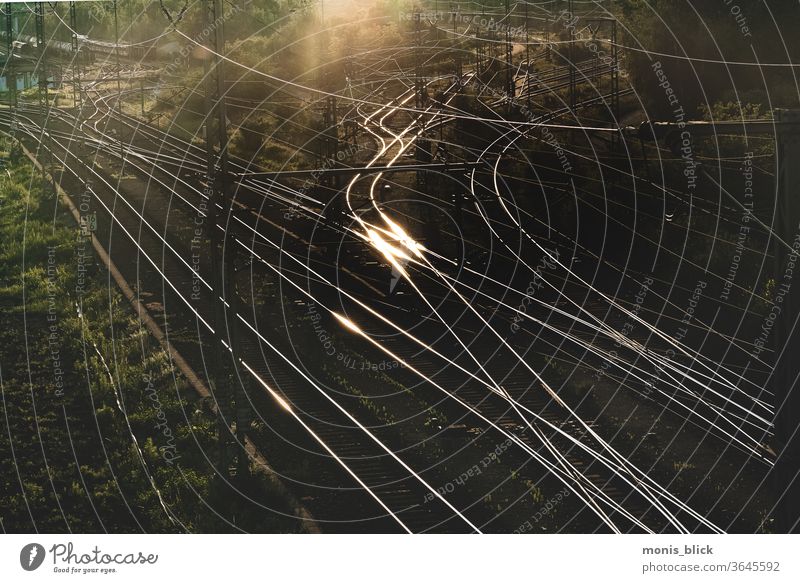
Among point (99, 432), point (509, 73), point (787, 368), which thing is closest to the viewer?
point (787, 368)

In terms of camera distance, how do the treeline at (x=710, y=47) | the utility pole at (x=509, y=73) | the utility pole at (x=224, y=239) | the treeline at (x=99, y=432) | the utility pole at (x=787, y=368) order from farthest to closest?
the utility pole at (x=509, y=73), the treeline at (x=710, y=47), the utility pole at (x=224, y=239), the treeline at (x=99, y=432), the utility pole at (x=787, y=368)

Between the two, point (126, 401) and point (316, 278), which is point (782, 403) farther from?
point (316, 278)

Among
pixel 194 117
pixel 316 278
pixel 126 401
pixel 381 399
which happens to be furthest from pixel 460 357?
pixel 194 117

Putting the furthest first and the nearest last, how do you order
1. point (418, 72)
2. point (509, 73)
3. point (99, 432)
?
point (509, 73) → point (418, 72) → point (99, 432)

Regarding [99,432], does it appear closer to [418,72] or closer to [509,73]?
[418,72]

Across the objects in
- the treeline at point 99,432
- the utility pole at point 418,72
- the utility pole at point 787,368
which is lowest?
the treeline at point 99,432

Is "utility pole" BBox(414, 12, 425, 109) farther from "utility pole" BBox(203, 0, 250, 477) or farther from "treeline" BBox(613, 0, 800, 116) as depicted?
"utility pole" BBox(203, 0, 250, 477)

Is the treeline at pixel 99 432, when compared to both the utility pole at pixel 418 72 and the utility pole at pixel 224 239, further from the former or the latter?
the utility pole at pixel 418 72

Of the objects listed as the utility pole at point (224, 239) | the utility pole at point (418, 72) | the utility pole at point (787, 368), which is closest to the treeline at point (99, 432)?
the utility pole at point (224, 239)

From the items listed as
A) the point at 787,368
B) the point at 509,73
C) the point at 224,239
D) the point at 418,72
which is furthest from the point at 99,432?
the point at 509,73
